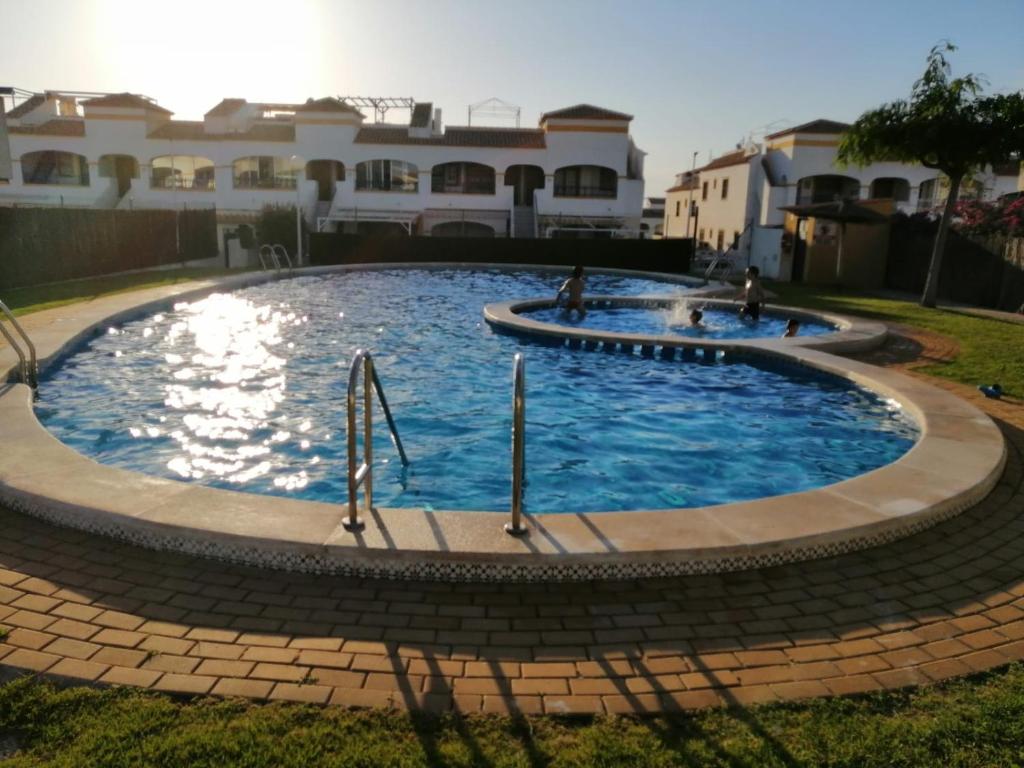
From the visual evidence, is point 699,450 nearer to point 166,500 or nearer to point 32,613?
point 166,500

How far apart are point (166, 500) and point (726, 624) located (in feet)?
13.2

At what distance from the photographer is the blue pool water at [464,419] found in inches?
324

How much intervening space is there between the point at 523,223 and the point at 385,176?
9448 millimetres

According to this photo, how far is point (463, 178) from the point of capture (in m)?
48.5

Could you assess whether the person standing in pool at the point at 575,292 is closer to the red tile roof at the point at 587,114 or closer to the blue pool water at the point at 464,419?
the blue pool water at the point at 464,419

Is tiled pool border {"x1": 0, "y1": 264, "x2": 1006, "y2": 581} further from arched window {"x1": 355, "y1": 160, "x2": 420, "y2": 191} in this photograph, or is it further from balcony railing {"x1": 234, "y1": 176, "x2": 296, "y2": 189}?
balcony railing {"x1": 234, "y1": 176, "x2": 296, "y2": 189}

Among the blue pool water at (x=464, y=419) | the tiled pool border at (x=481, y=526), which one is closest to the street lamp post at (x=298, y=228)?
the blue pool water at (x=464, y=419)

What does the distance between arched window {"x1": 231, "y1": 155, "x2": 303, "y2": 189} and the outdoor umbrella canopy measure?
32.6 m

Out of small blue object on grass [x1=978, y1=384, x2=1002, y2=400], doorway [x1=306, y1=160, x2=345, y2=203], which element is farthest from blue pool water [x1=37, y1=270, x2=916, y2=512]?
doorway [x1=306, y1=160, x2=345, y2=203]

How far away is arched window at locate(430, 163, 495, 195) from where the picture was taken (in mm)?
48281

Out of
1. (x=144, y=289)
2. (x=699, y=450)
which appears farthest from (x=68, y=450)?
(x=144, y=289)

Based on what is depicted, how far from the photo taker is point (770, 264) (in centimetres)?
3102

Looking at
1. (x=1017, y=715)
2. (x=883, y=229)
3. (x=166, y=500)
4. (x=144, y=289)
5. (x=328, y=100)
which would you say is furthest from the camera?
(x=328, y=100)

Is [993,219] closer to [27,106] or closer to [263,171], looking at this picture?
[263,171]
